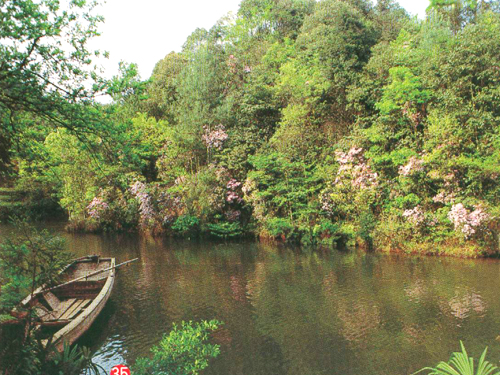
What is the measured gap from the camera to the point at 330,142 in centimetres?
2322

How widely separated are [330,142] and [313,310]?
1354cm

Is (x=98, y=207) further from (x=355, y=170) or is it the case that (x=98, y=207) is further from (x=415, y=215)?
(x=415, y=215)

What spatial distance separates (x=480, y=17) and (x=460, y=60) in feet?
19.5

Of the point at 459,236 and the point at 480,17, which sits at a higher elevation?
the point at 480,17

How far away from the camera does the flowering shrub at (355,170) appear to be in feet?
65.1

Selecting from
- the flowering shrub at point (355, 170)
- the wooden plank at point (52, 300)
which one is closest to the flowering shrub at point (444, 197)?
the flowering shrub at point (355, 170)

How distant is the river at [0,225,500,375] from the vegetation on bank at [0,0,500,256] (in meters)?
2.61

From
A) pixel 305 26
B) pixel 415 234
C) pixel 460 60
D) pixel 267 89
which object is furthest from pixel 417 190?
pixel 305 26

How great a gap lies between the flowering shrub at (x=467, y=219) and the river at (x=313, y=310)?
3.97 feet

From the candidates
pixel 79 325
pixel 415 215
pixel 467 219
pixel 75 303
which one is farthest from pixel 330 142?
pixel 79 325

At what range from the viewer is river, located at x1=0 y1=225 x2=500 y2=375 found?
851 cm

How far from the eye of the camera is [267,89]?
86.3ft

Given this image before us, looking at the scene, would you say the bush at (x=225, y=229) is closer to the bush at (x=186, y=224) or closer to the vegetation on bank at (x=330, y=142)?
the vegetation on bank at (x=330, y=142)

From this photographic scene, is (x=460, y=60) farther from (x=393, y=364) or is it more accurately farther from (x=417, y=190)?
(x=393, y=364)
